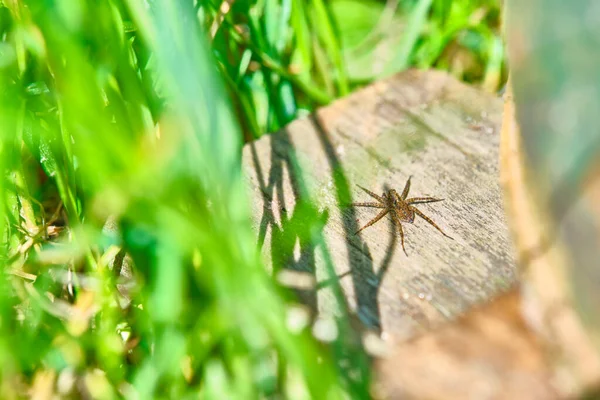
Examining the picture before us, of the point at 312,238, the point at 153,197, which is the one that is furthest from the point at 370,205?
the point at 153,197

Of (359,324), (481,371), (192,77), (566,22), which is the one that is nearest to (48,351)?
(359,324)

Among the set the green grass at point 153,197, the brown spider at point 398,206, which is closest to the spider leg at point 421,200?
the brown spider at point 398,206

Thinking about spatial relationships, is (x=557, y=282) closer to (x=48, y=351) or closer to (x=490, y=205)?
(x=490, y=205)

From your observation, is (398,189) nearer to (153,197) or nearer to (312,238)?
(312,238)

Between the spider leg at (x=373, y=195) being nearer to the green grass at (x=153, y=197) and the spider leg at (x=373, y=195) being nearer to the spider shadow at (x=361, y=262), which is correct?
the spider shadow at (x=361, y=262)

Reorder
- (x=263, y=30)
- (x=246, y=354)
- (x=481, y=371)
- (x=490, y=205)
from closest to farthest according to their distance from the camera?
(x=481, y=371), (x=246, y=354), (x=490, y=205), (x=263, y=30)

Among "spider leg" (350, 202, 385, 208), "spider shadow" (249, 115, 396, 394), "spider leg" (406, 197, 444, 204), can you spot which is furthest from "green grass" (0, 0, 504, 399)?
"spider leg" (406, 197, 444, 204)
